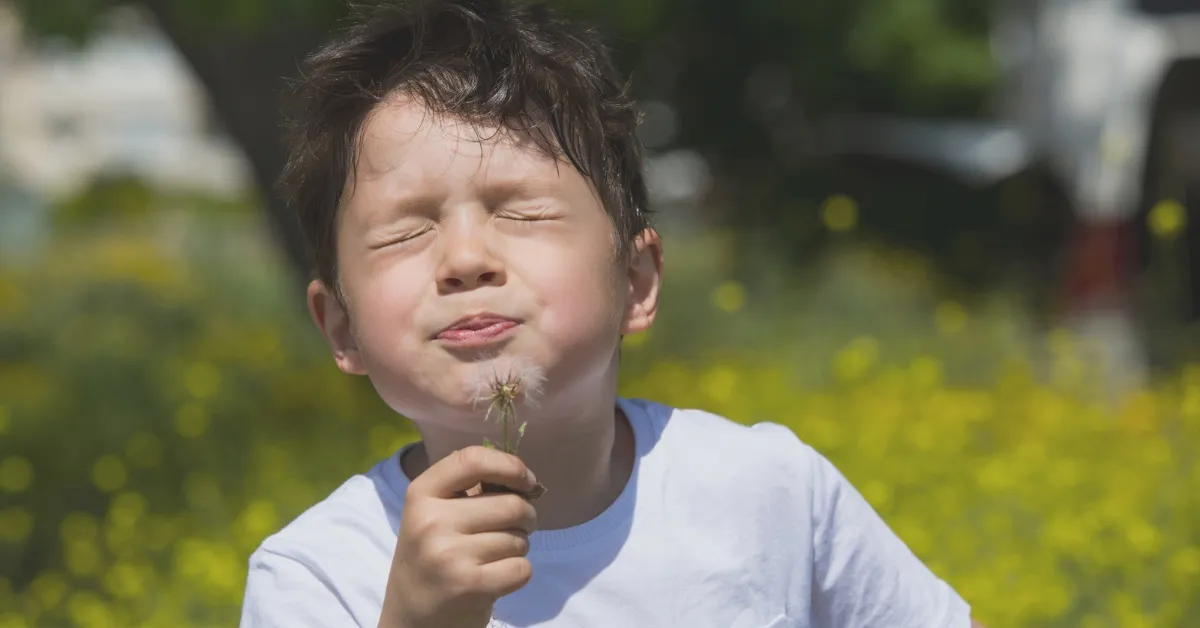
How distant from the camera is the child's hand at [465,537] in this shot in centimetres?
137

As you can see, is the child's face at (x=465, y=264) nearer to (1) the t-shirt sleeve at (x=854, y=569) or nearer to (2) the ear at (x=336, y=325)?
(2) the ear at (x=336, y=325)

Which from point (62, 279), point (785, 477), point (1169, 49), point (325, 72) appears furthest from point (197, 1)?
point (62, 279)

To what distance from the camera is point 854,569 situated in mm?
1807

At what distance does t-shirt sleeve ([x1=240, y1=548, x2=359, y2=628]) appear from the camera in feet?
5.08

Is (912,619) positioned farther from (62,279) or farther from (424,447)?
(62,279)

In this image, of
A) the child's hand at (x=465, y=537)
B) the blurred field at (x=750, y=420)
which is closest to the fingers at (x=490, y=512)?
the child's hand at (x=465, y=537)

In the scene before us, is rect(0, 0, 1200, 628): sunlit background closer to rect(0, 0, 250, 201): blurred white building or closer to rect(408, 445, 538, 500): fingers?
rect(408, 445, 538, 500): fingers

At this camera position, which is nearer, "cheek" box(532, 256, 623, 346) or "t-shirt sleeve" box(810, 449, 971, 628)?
"cheek" box(532, 256, 623, 346)

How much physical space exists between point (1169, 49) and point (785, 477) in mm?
5293

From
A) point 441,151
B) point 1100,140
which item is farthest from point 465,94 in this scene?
point 1100,140

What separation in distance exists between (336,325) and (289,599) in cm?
33

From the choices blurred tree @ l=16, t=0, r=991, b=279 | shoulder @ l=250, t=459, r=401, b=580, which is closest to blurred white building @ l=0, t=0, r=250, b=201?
blurred tree @ l=16, t=0, r=991, b=279

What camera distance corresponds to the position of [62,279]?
936 centimetres

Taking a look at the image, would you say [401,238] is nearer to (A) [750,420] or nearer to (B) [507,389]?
(B) [507,389]
